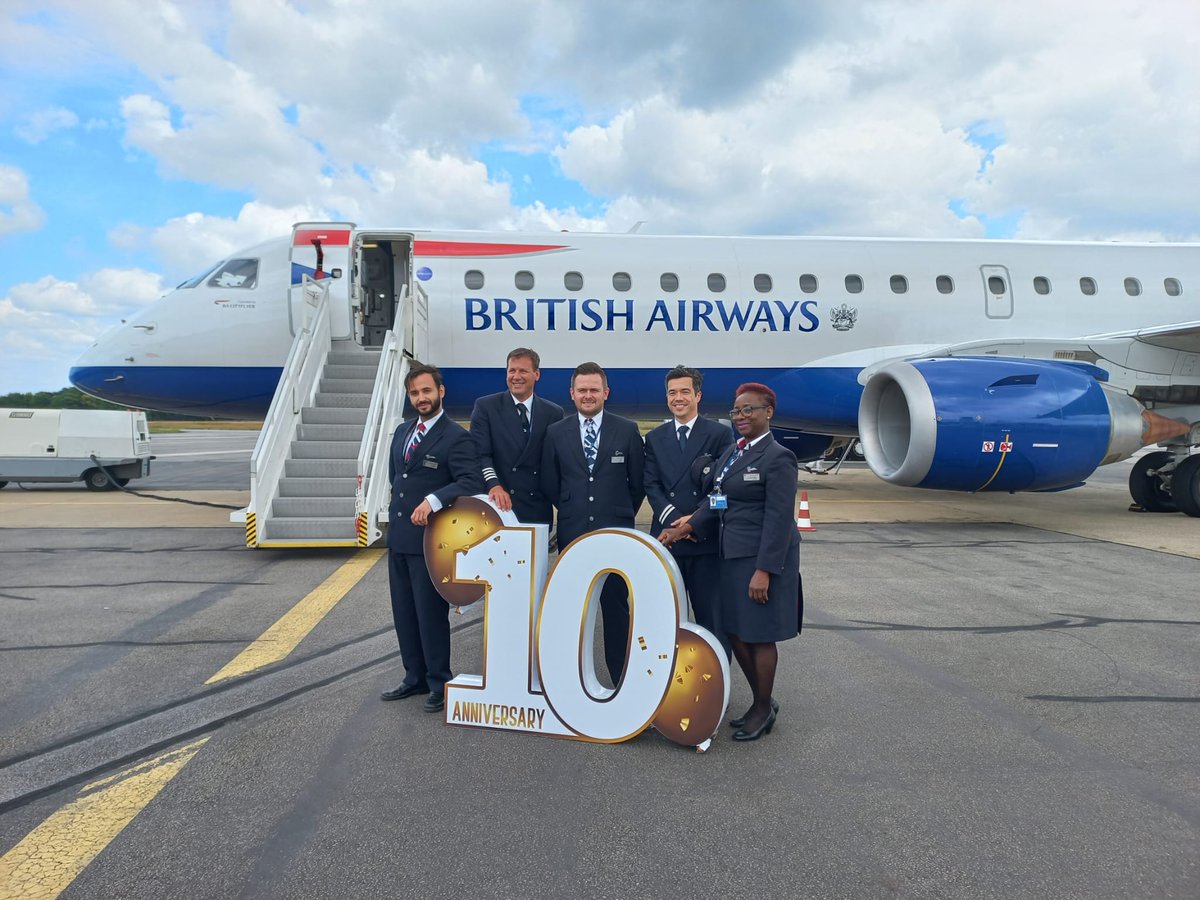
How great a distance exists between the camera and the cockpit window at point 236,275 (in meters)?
9.65

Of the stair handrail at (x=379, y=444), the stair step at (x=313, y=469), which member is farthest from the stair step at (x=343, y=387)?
the stair step at (x=313, y=469)

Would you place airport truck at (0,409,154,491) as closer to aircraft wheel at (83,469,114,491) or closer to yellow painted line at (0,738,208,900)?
aircraft wheel at (83,469,114,491)

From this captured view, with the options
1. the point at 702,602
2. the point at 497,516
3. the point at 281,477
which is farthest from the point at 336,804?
the point at 281,477

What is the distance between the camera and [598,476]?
12.1 feet

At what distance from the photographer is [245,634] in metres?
4.70

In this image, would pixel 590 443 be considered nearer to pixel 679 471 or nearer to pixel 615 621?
pixel 679 471

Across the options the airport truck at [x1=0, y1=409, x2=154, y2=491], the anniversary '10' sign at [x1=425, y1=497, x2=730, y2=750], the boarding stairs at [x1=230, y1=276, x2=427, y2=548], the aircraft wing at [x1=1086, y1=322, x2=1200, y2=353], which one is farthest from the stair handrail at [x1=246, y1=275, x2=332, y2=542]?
the aircraft wing at [x1=1086, y1=322, x2=1200, y2=353]

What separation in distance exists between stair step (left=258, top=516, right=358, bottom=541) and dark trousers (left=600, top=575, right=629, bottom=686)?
160 inches

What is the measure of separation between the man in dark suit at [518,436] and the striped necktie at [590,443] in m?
0.30

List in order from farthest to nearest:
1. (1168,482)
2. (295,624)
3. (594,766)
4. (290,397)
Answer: (1168,482) → (290,397) → (295,624) → (594,766)

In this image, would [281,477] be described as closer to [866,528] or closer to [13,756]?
[13,756]

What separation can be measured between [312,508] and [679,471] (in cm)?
487

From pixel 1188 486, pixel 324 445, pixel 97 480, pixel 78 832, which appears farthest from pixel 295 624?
pixel 1188 486

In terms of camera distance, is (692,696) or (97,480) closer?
(692,696)
